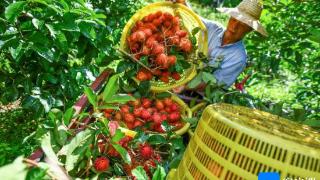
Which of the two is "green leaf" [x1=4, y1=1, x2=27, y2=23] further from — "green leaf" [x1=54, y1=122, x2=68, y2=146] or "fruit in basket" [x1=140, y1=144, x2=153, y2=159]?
"fruit in basket" [x1=140, y1=144, x2=153, y2=159]

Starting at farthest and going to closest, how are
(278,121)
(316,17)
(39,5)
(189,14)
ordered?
(316,17) < (189,14) < (39,5) < (278,121)

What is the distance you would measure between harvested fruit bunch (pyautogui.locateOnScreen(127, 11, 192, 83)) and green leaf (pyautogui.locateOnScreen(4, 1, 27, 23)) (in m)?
0.72

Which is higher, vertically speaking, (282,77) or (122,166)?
(122,166)

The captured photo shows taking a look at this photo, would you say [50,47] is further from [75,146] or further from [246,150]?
[246,150]

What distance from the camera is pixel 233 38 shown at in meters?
3.18

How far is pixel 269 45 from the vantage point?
12.0ft

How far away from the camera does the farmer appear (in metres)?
3.02

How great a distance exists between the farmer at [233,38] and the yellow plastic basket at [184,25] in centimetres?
11

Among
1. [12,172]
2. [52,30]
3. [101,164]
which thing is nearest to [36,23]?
[52,30]

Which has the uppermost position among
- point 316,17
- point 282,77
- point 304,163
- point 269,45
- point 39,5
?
point 39,5

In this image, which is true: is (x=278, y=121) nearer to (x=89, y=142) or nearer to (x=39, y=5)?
(x=89, y=142)

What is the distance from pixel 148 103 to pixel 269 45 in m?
1.53

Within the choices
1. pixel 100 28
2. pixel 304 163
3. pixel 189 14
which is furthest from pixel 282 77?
pixel 304 163

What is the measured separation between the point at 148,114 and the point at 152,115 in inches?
1.5
